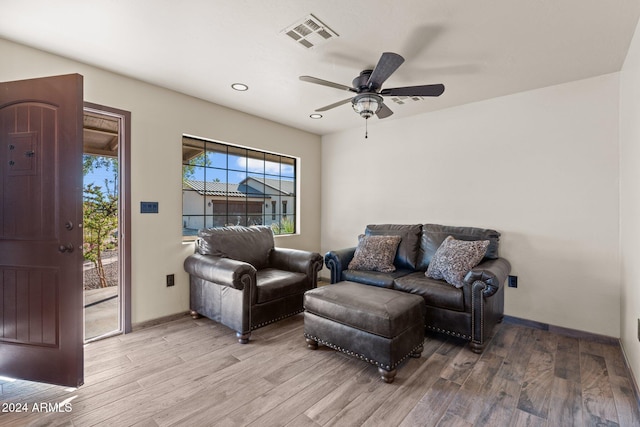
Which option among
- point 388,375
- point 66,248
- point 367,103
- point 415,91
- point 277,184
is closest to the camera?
point 66,248

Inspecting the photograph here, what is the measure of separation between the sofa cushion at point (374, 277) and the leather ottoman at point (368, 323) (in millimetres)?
479

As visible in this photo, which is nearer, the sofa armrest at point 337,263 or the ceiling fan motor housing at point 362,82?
the ceiling fan motor housing at point 362,82

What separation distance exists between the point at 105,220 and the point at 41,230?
7.87ft

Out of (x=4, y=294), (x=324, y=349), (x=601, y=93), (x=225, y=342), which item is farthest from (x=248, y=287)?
(x=601, y=93)

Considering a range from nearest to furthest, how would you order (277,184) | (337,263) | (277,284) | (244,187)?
1. (277,284)
2. (337,263)
3. (244,187)
4. (277,184)

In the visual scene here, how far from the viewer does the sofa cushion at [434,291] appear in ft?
7.97


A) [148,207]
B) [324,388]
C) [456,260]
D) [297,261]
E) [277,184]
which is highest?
[277,184]

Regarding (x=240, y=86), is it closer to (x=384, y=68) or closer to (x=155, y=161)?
(x=155, y=161)

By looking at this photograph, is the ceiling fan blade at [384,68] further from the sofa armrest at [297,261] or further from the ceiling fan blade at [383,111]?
the sofa armrest at [297,261]

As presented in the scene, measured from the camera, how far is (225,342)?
8.37ft

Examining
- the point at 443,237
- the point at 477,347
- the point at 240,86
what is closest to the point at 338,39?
the point at 240,86

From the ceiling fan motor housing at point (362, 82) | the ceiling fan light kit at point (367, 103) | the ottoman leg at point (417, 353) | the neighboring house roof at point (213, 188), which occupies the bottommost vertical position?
the ottoman leg at point (417, 353)

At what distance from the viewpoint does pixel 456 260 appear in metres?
2.61

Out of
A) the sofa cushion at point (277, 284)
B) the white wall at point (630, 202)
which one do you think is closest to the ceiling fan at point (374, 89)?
the white wall at point (630, 202)
